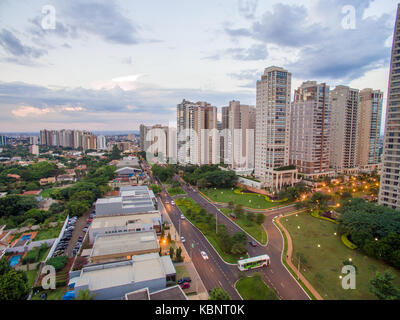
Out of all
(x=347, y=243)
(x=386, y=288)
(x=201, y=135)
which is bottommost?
(x=347, y=243)

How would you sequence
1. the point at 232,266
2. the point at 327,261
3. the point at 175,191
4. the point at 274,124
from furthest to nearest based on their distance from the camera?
the point at 175,191 < the point at 274,124 < the point at 327,261 < the point at 232,266

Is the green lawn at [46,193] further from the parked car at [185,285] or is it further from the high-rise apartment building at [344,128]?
the high-rise apartment building at [344,128]

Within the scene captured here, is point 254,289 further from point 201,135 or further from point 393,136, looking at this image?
point 201,135

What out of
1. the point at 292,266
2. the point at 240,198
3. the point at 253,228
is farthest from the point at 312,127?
the point at 292,266

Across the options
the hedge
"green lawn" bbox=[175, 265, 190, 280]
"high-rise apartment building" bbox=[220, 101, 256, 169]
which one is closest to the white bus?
"green lawn" bbox=[175, 265, 190, 280]

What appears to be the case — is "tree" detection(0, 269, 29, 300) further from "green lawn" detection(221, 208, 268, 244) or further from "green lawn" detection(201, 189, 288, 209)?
"green lawn" detection(201, 189, 288, 209)

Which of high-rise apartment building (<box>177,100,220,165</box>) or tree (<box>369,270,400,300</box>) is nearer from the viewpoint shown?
tree (<box>369,270,400,300</box>)

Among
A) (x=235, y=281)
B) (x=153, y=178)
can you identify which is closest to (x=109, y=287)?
(x=235, y=281)
